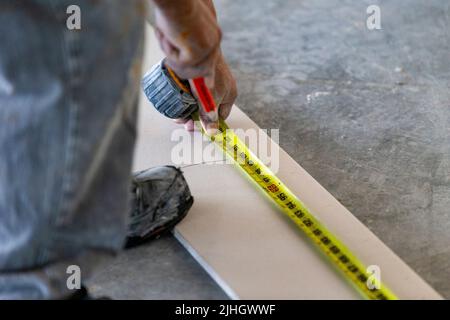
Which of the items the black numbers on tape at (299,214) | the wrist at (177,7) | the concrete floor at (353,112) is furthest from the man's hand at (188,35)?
the concrete floor at (353,112)

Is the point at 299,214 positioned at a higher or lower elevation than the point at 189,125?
lower

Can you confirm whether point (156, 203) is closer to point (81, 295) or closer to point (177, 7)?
point (81, 295)

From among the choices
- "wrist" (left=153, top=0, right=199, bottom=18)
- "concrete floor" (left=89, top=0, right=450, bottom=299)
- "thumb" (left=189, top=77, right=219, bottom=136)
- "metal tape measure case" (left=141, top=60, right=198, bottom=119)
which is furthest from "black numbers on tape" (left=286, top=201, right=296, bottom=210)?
"wrist" (left=153, top=0, right=199, bottom=18)

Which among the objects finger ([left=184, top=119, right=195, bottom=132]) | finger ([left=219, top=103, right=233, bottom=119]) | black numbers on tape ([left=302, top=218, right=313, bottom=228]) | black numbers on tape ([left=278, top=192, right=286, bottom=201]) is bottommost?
black numbers on tape ([left=302, top=218, right=313, bottom=228])

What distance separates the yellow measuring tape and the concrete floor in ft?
0.87

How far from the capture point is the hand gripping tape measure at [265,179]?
2.22 m

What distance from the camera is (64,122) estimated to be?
1.62m

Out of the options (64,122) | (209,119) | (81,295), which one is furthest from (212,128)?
(64,122)

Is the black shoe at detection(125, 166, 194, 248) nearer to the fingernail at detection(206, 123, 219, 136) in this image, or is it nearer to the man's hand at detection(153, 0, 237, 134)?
the fingernail at detection(206, 123, 219, 136)

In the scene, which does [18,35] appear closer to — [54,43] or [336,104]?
[54,43]

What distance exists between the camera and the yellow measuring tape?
7.23 feet

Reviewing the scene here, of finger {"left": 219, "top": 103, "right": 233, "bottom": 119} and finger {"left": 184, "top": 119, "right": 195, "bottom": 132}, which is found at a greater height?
finger {"left": 219, "top": 103, "right": 233, "bottom": 119}

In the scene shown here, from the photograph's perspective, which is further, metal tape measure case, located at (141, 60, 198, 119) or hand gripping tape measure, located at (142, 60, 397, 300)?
metal tape measure case, located at (141, 60, 198, 119)

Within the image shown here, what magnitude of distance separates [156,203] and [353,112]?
1.08 meters
